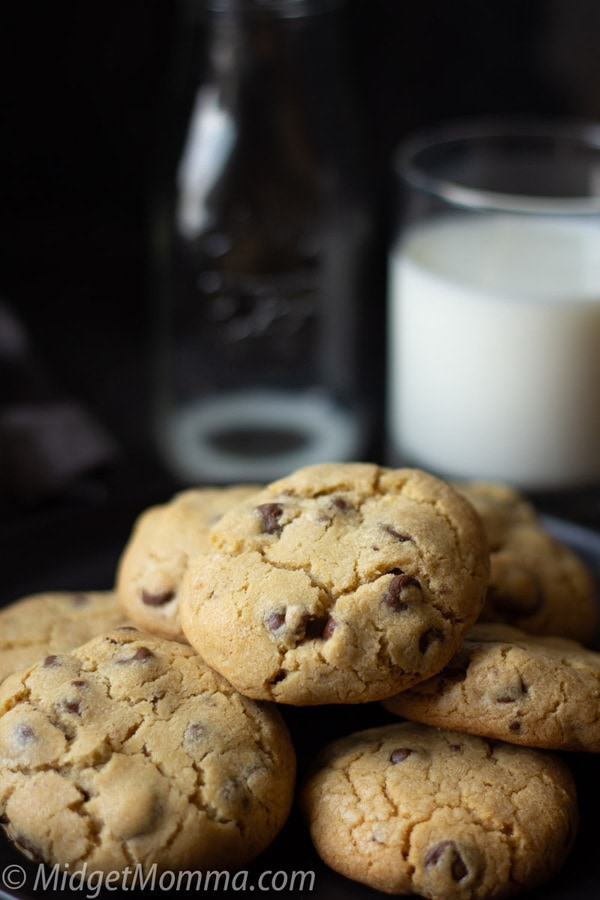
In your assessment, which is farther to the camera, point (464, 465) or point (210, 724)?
point (464, 465)

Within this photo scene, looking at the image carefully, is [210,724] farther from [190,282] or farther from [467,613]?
[190,282]

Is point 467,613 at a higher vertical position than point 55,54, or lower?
lower

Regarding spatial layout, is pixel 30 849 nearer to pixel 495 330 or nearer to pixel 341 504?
pixel 341 504

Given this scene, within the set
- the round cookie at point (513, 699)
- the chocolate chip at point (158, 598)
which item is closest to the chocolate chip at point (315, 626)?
the round cookie at point (513, 699)

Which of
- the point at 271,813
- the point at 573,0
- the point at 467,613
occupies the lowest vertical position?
the point at 271,813

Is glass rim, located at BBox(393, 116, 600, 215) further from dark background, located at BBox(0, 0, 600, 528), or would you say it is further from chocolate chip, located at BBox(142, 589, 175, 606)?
chocolate chip, located at BBox(142, 589, 175, 606)

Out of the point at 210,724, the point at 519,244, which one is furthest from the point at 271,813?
the point at 519,244

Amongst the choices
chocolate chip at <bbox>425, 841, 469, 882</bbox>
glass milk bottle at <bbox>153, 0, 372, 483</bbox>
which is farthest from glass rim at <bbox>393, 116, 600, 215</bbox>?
chocolate chip at <bbox>425, 841, 469, 882</bbox>
